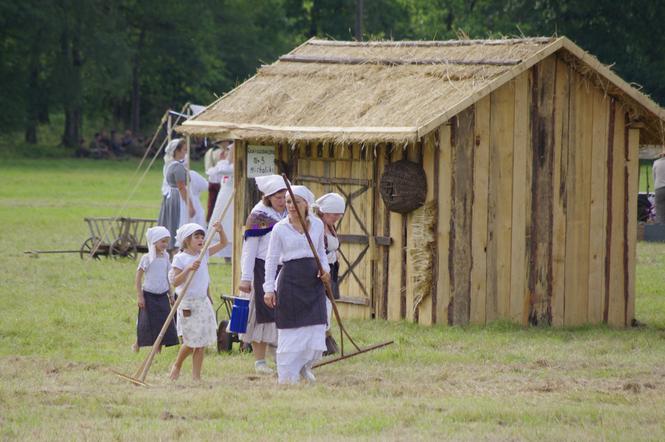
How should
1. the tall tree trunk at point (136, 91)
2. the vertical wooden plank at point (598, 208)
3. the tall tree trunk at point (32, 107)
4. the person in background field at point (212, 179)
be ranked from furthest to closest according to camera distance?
the tall tree trunk at point (136, 91), the tall tree trunk at point (32, 107), the person in background field at point (212, 179), the vertical wooden plank at point (598, 208)

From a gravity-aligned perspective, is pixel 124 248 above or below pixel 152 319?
above

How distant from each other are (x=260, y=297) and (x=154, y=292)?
3.85 feet

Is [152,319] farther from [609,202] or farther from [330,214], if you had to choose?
[609,202]

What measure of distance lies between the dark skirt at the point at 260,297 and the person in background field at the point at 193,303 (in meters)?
0.43

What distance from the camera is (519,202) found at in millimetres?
14570

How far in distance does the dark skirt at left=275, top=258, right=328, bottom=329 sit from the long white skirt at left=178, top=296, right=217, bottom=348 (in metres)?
0.81

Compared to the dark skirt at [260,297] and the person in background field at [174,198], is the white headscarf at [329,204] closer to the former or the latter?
the dark skirt at [260,297]

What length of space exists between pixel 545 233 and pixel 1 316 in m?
6.17

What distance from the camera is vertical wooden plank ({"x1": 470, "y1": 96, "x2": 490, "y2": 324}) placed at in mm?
14336

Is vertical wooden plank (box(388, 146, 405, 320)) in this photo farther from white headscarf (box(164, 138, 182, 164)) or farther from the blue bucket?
white headscarf (box(164, 138, 182, 164))

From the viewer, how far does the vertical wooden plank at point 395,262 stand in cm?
1462

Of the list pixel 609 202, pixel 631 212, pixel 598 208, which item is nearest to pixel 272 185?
pixel 598 208

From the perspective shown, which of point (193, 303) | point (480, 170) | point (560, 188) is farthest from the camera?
point (560, 188)

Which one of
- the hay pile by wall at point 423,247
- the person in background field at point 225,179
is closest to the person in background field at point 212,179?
the person in background field at point 225,179
